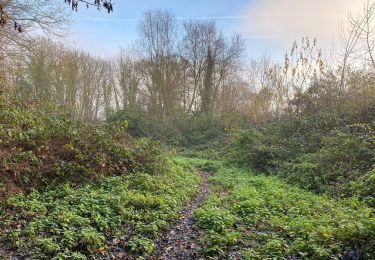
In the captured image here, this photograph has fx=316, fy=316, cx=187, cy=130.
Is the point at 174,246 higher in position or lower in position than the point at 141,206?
lower

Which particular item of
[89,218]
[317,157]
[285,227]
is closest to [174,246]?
[89,218]

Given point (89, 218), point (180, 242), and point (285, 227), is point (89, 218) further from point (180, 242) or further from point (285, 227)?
point (285, 227)

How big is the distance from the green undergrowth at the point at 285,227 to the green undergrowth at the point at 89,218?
1.09 m

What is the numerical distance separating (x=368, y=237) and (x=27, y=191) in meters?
7.34

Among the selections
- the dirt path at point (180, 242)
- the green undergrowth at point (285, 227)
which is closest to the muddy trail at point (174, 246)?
the dirt path at point (180, 242)

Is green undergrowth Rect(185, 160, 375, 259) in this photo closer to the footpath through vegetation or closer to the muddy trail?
the footpath through vegetation

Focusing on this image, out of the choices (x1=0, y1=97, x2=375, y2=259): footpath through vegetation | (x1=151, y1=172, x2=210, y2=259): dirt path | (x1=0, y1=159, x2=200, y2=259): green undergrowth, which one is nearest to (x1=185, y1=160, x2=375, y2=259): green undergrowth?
(x1=0, y1=97, x2=375, y2=259): footpath through vegetation

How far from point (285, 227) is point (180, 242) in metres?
2.19

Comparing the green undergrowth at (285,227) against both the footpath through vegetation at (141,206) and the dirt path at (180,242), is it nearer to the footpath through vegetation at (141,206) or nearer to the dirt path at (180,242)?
the footpath through vegetation at (141,206)

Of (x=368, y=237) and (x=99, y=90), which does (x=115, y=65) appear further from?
(x=368, y=237)

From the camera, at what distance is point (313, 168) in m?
12.1

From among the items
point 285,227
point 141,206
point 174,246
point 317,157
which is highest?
point 317,157

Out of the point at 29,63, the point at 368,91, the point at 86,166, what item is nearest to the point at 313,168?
the point at 368,91

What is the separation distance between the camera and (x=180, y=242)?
20.4 feet
